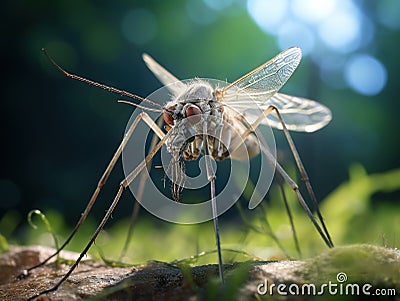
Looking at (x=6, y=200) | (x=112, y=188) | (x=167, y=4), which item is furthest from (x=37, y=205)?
(x=167, y=4)

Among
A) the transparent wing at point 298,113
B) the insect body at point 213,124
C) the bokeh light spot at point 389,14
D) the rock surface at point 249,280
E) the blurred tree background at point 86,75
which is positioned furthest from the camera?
the bokeh light spot at point 389,14

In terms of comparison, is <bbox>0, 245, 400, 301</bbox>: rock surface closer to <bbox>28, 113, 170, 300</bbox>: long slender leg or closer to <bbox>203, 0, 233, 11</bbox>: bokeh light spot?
<bbox>28, 113, 170, 300</bbox>: long slender leg

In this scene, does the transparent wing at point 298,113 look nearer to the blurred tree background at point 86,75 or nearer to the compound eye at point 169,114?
the compound eye at point 169,114

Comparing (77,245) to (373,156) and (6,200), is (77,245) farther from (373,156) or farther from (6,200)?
(373,156)

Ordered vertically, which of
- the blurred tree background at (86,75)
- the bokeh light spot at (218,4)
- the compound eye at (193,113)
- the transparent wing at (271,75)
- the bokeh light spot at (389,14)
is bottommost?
the compound eye at (193,113)

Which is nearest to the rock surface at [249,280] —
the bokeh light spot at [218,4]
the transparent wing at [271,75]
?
the transparent wing at [271,75]

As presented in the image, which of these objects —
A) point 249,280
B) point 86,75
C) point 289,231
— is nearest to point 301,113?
point 289,231

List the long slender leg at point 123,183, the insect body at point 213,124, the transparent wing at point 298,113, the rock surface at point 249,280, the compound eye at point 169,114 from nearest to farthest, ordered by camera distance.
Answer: the rock surface at point 249,280
the long slender leg at point 123,183
the insect body at point 213,124
the compound eye at point 169,114
the transparent wing at point 298,113

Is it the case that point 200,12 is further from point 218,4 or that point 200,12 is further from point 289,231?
point 289,231

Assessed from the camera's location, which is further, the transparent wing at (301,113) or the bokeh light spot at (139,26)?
the bokeh light spot at (139,26)
